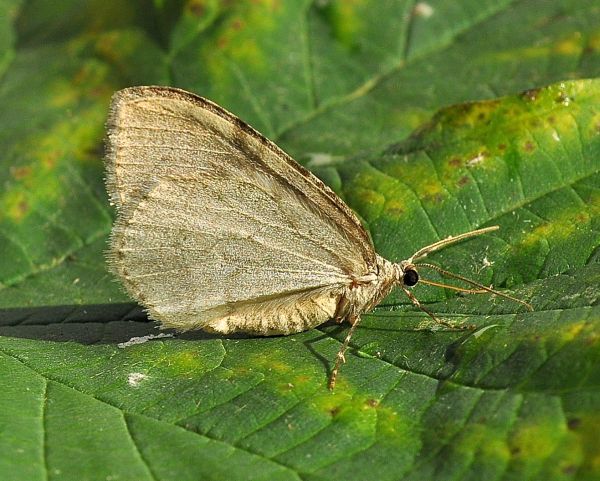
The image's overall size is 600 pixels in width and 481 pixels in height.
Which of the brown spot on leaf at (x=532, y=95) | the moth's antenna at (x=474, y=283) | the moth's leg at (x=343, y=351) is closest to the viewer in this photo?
the moth's leg at (x=343, y=351)

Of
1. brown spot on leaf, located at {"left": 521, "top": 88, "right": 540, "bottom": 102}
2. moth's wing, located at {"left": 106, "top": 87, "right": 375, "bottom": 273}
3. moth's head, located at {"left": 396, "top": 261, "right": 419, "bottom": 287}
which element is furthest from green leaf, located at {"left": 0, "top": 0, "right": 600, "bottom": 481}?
moth's wing, located at {"left": 106, "top": 87, "right": 375, "bottom": 273}

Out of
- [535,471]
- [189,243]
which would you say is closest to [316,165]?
[189,243]

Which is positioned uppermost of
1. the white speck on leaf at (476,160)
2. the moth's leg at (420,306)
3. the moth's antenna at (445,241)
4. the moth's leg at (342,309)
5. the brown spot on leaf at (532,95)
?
the brown spot on leaf at (532,95)

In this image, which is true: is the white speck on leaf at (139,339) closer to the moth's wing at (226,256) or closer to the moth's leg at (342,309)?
the moth's wing at (226,256)

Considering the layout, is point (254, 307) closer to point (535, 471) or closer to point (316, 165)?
point (316, 165)

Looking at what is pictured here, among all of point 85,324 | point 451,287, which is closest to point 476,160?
point 451,287

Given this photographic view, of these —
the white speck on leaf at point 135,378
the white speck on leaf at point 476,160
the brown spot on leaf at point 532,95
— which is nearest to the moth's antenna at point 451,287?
the white speck on leaf at point 476,160

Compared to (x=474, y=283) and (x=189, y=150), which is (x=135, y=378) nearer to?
(x=189, y=150)
